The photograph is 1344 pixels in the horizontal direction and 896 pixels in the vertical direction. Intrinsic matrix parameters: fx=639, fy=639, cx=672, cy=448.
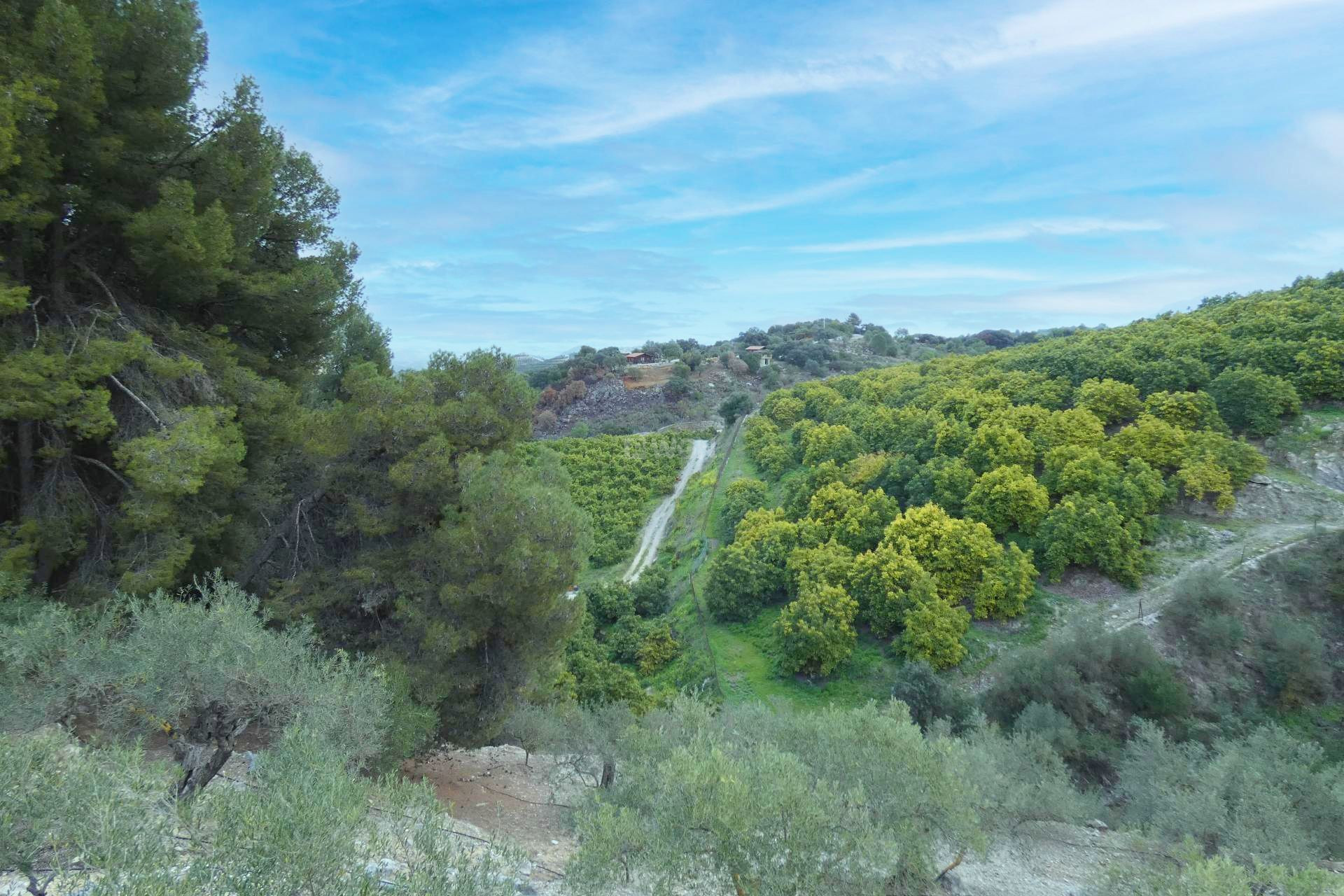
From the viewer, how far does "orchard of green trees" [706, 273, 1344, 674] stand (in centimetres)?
1739

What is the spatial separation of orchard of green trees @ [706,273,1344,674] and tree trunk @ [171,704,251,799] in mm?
13941

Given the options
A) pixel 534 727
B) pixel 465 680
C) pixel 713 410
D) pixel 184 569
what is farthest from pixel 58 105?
pixel 713 410

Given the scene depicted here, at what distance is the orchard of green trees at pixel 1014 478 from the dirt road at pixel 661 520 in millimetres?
5013

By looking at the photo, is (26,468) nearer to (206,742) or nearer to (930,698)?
(206,742)

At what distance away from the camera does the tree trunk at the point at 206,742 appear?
19.2 ft

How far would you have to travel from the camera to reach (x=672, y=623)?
22797 mm

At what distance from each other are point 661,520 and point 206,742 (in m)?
28.4

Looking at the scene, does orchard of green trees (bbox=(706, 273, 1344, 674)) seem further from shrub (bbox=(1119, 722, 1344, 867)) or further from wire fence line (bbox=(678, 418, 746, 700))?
shrub (bbox=(1119, 722, 1344, 867))

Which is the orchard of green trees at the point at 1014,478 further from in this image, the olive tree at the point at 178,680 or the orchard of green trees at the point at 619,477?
the olive tree at the point at 178,680

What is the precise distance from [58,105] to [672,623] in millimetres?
19814

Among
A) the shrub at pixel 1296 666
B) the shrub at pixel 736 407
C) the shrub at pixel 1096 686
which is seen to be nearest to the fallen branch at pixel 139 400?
the shrub at pixel 1096 686

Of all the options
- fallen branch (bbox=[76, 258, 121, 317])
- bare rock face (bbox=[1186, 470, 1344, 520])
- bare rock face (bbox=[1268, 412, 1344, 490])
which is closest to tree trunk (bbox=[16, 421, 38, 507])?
fallen branch (bbox=[76, 258, 121, 317])

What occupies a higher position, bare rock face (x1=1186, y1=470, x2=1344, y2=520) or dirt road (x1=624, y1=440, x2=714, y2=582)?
bare rock face (x1=1186, y1=470, x2=1344, y2=520)

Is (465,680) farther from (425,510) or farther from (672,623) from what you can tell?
(672,623)
